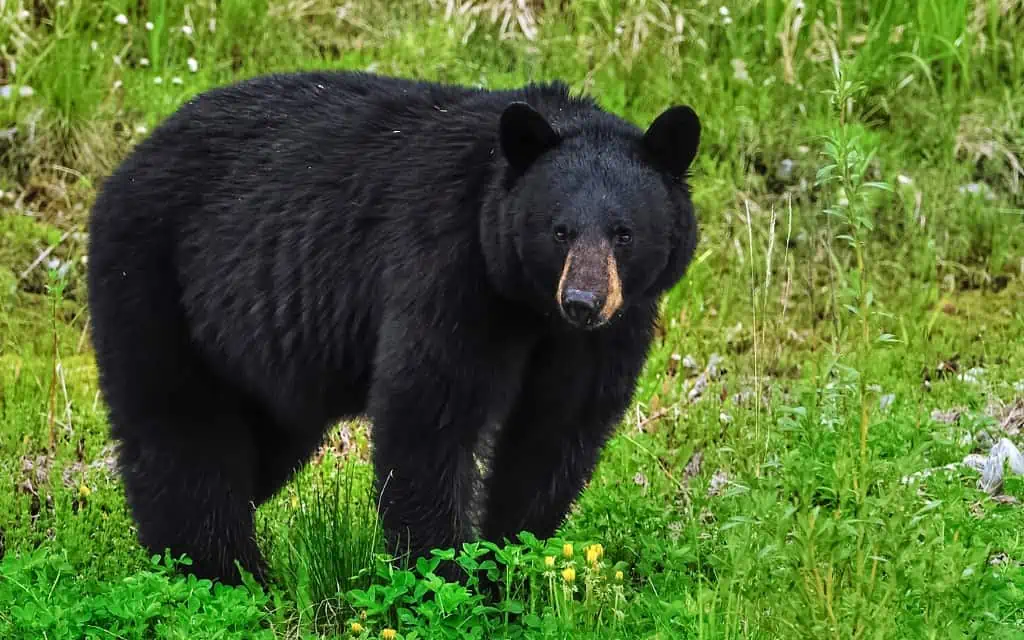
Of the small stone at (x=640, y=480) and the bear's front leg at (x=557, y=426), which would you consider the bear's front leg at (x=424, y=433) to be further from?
the small stone at (x=640, y=480)

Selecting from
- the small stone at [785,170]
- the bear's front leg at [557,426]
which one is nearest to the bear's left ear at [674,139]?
the bear's front leg at [557,426]

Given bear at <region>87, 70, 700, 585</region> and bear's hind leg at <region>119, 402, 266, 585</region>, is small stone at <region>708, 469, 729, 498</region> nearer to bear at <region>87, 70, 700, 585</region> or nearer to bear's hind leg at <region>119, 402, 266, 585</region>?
bear at <region>87, 70, 700, 585</region>

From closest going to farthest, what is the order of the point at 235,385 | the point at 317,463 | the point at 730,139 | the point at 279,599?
the point at 279,599, the point at 235,385, the point at 317,463, the point at 730,139

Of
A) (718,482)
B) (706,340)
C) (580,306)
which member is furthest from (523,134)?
(706,340)

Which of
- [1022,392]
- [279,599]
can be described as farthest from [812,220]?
[279,599]

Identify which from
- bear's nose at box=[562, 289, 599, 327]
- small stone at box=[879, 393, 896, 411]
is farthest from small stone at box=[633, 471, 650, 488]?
bear's nose at box=[562, 289, 599, 327]

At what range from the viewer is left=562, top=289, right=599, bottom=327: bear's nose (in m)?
3.86

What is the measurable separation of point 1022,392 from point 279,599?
3022 mm

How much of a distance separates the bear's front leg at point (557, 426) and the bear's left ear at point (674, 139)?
18.2 inches

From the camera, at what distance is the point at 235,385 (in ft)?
15.8

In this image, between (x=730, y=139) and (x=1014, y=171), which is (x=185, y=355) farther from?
(x=1014, y=171)

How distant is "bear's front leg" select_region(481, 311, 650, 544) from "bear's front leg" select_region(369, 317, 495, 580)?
28 cm

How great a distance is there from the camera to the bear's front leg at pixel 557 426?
437cm

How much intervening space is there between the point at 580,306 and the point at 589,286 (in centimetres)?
7
